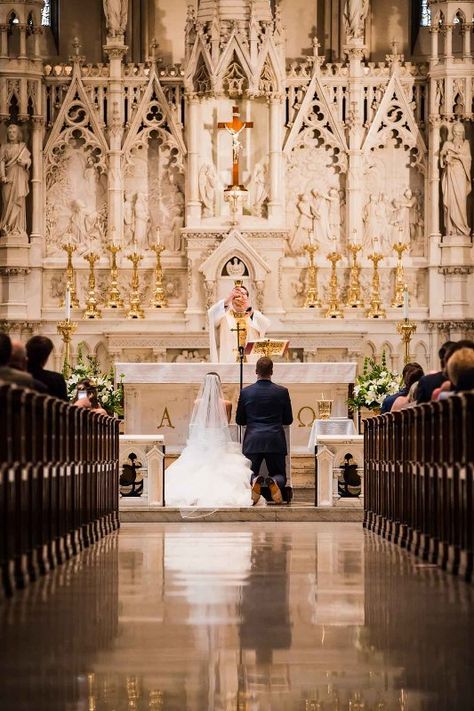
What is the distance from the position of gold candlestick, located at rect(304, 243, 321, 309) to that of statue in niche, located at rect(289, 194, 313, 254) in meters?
0.39

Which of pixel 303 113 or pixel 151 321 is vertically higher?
pixel 303 113

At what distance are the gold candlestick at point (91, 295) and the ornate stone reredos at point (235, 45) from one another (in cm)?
314

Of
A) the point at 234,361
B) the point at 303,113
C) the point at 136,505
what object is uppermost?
the point at 303,113

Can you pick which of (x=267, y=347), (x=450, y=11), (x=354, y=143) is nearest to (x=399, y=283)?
(x=354, y=143)

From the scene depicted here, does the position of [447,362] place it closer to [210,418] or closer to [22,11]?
[210,418]

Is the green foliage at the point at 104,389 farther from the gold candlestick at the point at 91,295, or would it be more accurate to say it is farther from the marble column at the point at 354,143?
the marble column at the point at 354,143

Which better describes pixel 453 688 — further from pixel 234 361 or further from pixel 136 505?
pixel 234 361

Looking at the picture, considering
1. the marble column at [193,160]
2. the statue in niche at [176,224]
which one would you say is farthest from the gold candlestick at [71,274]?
the marble column at [193,160]

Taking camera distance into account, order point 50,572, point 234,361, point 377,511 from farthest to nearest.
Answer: point 234,361
point 377,511
point 50,572

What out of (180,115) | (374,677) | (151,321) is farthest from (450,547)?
(180,115)

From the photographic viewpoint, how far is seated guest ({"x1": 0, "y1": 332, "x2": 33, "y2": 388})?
8586 mm

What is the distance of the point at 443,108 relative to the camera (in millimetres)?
23594

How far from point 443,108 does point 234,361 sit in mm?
5926

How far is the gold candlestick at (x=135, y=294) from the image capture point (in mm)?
23094
